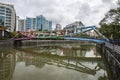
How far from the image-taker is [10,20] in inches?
3012

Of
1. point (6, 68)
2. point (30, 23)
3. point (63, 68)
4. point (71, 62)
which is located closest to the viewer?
point (6, 68)

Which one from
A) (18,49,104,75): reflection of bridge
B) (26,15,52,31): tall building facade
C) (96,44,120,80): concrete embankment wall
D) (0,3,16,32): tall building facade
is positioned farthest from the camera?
(26,15,52,31): tall building facade

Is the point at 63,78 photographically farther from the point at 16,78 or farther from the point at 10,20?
the point at 10,20

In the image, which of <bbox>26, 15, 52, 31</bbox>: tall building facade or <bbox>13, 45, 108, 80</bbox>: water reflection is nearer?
<bbox>13, 45, 108, 80</bbox>: water reflection

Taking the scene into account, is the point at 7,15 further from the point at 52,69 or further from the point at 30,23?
the point at 52,69

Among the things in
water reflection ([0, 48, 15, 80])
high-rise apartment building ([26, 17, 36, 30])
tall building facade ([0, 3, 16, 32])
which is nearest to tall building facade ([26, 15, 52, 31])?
high-rise apartment building ([26, 17, 36, 30])

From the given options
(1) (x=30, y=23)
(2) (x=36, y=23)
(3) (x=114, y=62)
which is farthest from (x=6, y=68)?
(2) (x=36, y=23)

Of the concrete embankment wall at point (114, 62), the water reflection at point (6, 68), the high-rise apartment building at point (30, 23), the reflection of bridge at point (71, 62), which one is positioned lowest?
the reflection of bridge at point (71, 62)

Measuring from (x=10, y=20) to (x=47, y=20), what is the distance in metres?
66.1

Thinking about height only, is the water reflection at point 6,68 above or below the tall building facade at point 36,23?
below

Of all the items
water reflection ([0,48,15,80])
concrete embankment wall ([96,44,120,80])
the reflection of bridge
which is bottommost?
the reflection of bridge

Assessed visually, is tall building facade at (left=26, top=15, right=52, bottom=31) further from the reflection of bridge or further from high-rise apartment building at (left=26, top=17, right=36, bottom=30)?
the reflection of bridge

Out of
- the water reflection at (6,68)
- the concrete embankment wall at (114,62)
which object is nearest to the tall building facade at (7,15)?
the water reflection at (6,68)

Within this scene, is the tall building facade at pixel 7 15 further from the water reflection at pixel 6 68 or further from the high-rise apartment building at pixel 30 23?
the water reflection at pixel 6 68
